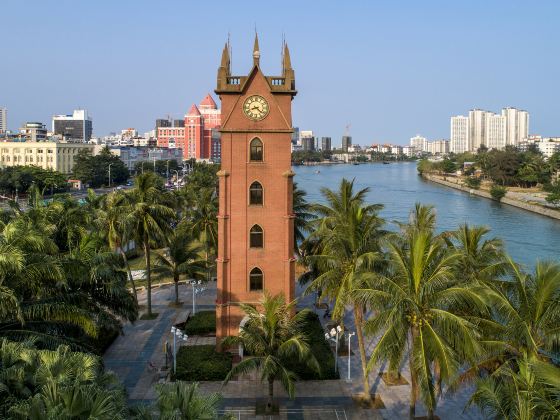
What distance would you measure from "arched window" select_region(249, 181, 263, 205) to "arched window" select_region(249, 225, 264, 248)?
105cm

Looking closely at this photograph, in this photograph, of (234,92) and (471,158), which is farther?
(471,158)

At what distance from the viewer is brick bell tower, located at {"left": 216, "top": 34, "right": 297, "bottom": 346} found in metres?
21.3

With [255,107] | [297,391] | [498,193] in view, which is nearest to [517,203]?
[498,193]

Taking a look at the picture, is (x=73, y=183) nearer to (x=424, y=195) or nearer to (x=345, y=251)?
(x=424, y=195)

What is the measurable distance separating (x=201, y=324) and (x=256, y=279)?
451 cm

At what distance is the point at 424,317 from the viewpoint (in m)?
12.1

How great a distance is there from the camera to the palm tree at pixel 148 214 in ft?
86.5

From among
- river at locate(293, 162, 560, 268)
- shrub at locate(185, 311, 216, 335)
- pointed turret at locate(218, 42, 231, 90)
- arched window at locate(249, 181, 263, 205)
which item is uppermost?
pointed turret at locate(218, 42, 231, 90)

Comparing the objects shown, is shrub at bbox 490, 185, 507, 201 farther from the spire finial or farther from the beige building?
the beige building

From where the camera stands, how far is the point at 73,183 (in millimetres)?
99438

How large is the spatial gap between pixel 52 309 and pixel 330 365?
35.1ft

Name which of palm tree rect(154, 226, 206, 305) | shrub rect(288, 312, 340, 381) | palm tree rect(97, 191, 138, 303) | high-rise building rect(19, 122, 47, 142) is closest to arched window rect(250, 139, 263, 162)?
shrub rect(288, 312, 340, 381)

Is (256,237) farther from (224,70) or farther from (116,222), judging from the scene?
(116,222)

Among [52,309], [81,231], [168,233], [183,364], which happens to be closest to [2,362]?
[52,309]
